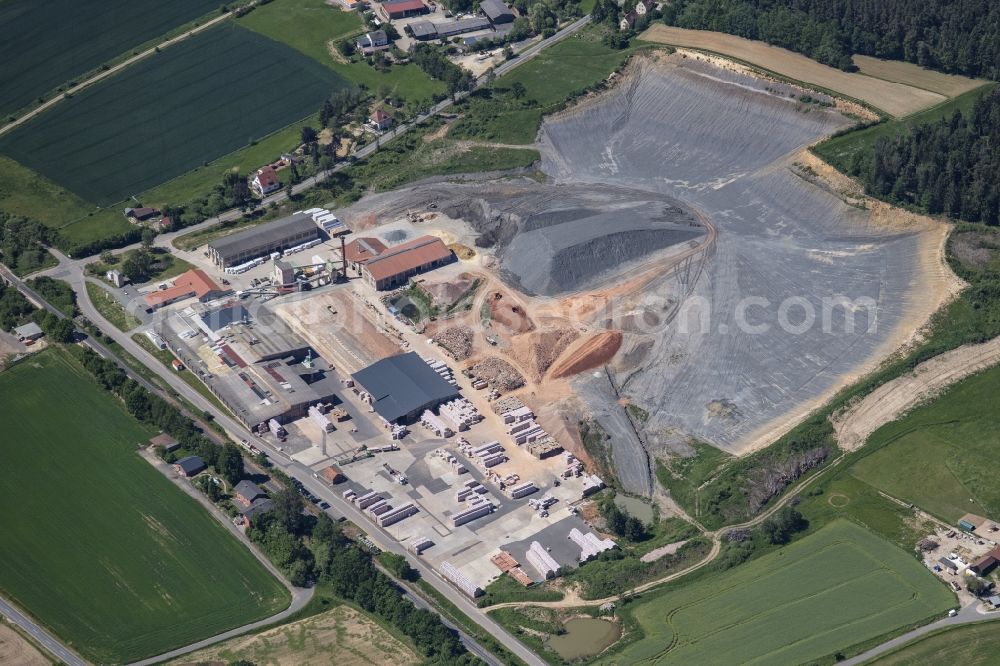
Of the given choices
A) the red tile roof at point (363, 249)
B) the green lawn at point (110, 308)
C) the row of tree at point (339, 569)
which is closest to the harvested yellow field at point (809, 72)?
the red tile roof at point (363, 249)

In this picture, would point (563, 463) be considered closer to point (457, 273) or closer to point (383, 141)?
point (457, 273)

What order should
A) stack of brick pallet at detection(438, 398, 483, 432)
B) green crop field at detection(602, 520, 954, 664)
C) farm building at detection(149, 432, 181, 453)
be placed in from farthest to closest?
1. stack of brick pallet at detection(438, 398, 483, 432)
2. farm building at detection(149, 432, 181, 453)
3. green crop field at detection(602, 520, 954, 664)

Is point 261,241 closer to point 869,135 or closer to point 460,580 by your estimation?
point 460,580

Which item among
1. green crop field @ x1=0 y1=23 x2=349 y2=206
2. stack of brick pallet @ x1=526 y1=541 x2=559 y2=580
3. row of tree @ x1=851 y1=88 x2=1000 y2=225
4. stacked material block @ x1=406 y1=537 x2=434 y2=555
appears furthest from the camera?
green crop field @ x1=0 y1=23 x2=349 y2=206

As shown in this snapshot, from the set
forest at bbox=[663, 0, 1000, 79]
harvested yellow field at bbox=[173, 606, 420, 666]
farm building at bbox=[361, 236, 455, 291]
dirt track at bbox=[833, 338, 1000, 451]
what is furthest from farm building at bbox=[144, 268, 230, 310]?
forest at bbox=[663, 0, 1000, 79]

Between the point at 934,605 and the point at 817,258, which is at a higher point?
the point at 817,258

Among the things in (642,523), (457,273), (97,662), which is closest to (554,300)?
(457,273)

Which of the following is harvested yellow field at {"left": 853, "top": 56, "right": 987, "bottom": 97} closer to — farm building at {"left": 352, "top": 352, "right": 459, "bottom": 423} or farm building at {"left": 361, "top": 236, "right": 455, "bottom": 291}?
farm building at {"left": 361, "top": 236, "right": 455, "bottom": 291}
